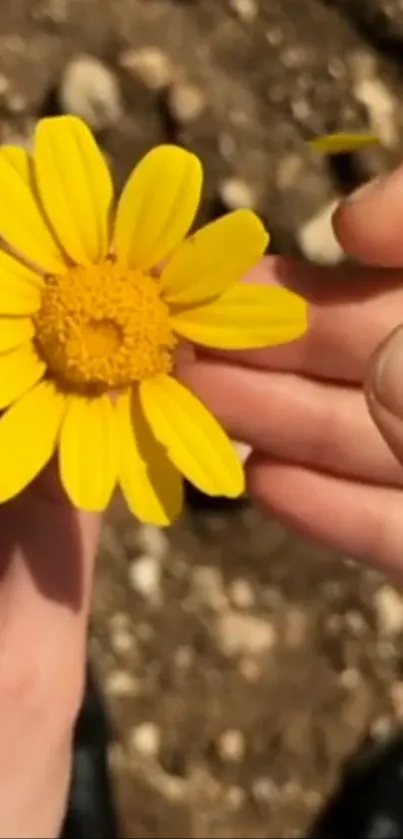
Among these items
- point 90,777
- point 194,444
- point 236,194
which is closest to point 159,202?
point 194,444

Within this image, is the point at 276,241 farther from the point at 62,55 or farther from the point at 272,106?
the point at 62,55

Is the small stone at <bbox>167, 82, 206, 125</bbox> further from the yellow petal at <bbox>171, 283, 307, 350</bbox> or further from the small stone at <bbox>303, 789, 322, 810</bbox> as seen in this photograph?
the small stone at <bbox>303, 789, 322, 810</bbox>

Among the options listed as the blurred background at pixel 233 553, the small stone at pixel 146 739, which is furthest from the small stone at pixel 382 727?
the small stone at pixel 146 739

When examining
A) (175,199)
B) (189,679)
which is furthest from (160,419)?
(189,679)

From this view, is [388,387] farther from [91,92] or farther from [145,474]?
[91,92]

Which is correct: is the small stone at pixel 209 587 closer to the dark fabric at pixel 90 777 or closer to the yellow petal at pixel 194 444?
the dark fabric at pixel 90 777

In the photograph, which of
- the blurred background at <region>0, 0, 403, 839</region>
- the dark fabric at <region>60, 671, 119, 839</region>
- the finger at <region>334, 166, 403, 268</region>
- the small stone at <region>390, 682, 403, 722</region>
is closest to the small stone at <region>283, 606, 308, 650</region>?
the blurred background at <region>0, 0, 403, 839</region>

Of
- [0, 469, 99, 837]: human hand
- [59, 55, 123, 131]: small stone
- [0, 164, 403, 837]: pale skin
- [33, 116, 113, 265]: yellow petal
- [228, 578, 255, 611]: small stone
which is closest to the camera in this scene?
[33, 116, 113, 265]: yellow petal
